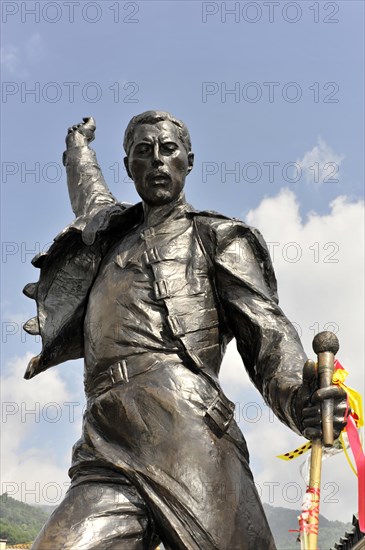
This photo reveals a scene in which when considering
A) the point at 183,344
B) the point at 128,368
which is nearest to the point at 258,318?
the point at 183,344

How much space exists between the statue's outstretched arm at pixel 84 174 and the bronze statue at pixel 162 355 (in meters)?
0.18

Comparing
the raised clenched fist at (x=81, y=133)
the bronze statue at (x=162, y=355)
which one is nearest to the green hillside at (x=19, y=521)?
the raised clenched fist at (x=81, y=133)

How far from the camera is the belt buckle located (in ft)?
15.5

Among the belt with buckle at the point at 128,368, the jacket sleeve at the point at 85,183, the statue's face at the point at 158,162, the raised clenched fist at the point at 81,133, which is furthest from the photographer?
the raised clenched fist at the point at 81,133

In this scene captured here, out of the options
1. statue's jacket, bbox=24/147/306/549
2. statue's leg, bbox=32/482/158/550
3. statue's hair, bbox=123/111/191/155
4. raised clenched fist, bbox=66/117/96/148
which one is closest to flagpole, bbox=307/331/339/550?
statue's jacket, bbox=24/147/306/549

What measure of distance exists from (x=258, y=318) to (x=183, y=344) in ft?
1.42

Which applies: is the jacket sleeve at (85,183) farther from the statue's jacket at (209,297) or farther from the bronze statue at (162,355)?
the bronze statue at (162,355)

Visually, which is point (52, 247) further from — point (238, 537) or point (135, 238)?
point (238, 537)

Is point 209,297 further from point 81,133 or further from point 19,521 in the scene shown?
point 19,521

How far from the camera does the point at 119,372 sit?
15.6 feet

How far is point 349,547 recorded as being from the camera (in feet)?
93.4

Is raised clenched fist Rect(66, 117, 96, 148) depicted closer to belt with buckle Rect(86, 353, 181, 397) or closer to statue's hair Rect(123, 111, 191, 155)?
statue's hair Rect(123, 111, 191, 155)

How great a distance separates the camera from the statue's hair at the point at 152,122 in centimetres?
527

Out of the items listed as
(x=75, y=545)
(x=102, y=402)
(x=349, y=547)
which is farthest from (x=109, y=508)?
(x=349, y=547)
